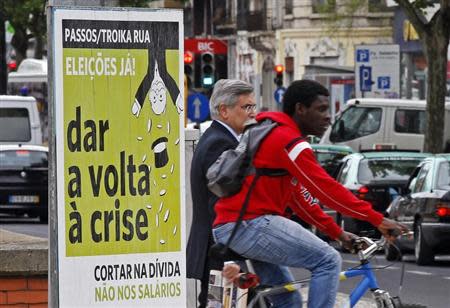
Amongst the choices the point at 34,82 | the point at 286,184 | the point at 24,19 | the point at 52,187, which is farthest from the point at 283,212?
the point at 24,19

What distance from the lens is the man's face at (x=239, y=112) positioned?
27.2ft

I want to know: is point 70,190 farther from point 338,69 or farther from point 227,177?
point 338,69

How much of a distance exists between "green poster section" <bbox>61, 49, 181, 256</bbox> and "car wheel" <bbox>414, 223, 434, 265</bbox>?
13569 millimetres

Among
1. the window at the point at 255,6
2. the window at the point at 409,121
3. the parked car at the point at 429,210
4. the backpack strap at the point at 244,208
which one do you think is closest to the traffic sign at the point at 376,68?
the window at the point at 409,121

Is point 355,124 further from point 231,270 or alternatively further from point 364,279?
point 231,270

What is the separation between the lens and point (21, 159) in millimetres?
31797

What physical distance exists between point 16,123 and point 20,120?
15 cm

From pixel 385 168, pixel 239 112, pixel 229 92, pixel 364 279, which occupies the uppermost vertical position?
pixel 229 92

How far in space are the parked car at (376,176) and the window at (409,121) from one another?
11567 millimetres

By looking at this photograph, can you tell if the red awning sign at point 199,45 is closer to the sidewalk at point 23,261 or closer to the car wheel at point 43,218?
the car wheel at point 43,218

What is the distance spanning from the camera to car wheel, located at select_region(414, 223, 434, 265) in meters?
20.9

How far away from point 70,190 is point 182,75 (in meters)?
0.85

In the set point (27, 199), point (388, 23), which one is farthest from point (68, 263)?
point (388, 23)

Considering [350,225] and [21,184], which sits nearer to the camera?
[350,225]
